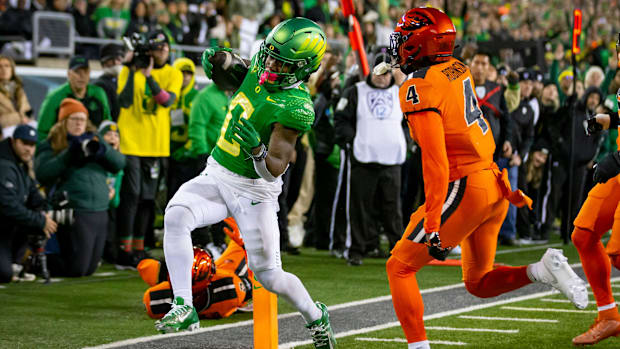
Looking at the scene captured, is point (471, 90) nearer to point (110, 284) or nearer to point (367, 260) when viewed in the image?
point (110, 284)

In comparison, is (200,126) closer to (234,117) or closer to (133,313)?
(133,313)

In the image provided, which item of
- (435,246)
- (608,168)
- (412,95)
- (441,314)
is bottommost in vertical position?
(441,314)

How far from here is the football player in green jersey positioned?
539 cm

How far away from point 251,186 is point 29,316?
2602 millimetres

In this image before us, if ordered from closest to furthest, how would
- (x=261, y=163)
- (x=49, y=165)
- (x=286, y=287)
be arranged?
(x=261, y=163) → (x=286, y=287) → (x=49, y=165)

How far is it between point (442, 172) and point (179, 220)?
1436 millimetres

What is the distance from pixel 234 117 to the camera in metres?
5.62

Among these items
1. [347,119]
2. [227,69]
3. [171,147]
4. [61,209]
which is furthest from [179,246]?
[171,147]

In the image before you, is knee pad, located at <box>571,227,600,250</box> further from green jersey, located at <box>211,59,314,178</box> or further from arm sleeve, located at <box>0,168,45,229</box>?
arm sleeve, located at <box>0,168,45,229</box>

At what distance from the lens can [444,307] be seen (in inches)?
307

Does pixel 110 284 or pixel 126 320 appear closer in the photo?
pixel 126 320

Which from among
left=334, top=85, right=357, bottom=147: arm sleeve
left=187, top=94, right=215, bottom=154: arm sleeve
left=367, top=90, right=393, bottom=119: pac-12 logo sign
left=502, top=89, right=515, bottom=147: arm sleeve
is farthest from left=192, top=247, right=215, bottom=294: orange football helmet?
left=502, top=89, right=515, bottom=147: arm sleeve

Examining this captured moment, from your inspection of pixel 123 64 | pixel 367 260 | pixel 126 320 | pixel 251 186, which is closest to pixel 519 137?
pixel 367 260

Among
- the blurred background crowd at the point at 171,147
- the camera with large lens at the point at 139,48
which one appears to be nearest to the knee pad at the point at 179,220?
the blurred background crowd at the point at 171,147
